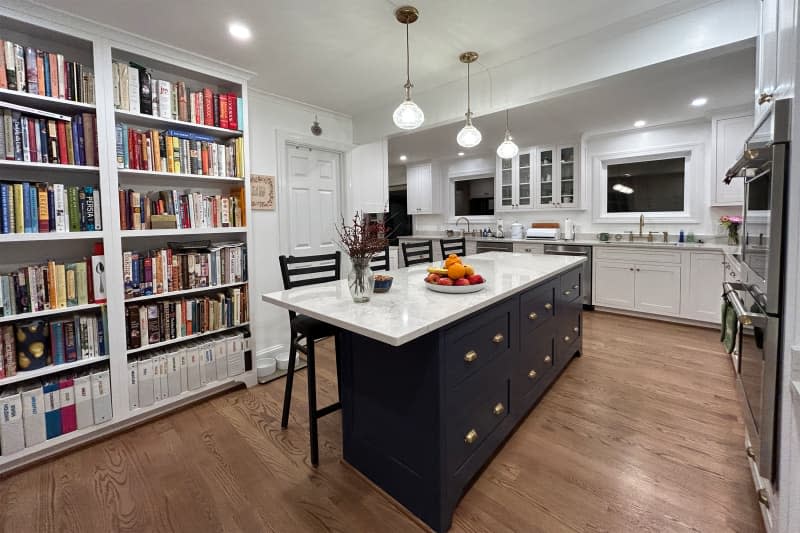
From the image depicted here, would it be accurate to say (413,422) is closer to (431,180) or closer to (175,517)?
(175,517)

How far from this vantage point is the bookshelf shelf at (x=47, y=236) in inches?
72.9

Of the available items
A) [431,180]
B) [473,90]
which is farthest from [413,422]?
[431,180]

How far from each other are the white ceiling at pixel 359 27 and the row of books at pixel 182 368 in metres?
2.02

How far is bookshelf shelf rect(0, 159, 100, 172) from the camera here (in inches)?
A: 73.0

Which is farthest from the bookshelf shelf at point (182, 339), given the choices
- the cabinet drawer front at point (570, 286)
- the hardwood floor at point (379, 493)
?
the cabinet drawer front at point (570, 286)

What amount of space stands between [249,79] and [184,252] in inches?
55.6

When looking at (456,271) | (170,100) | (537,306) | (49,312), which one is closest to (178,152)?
(170,100)

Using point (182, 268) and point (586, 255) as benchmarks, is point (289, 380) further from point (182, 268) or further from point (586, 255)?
point (586, 255)

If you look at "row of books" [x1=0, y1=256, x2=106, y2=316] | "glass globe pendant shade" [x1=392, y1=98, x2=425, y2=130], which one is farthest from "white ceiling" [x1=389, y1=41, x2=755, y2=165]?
"row of books" [x1=0, y1=256, x2=106, y2=316]

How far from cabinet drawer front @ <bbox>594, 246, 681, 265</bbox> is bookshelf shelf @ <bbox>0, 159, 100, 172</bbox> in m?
4.98

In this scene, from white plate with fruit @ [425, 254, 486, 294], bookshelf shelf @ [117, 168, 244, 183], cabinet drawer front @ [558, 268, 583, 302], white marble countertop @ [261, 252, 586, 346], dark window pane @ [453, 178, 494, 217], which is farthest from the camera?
dark window pane @ [453, 178, 494, 217]

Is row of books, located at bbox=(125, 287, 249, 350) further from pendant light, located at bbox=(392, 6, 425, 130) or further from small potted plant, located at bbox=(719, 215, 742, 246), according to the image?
small potted plant, located at bbox=(719, 215, 742, 246)

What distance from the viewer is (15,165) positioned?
1905mm

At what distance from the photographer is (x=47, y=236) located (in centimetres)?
195
